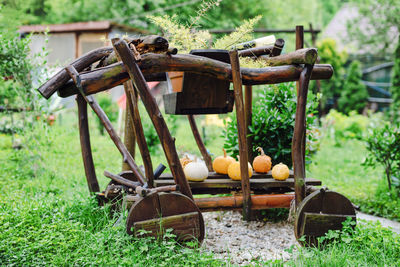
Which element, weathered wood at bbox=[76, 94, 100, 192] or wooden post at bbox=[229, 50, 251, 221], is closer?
wooden post at bbox=[229, 50, 251, 221]

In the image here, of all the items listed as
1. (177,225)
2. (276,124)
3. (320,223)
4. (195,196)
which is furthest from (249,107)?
(177,225)

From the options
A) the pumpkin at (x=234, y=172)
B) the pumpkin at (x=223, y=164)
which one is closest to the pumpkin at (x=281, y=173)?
the pumpkin at (x=234, y=172)

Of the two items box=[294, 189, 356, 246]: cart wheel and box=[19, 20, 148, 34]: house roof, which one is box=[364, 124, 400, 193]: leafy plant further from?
box=[19, 20, 148, 34]: house roof

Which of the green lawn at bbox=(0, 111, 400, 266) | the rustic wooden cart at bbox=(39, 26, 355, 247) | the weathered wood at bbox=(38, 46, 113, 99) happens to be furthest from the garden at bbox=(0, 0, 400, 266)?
the weathered wood at bbox=(38, 46, 113, 99)

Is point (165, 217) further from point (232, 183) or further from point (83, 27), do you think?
point (83, 27)

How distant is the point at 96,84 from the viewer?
294 centimetres

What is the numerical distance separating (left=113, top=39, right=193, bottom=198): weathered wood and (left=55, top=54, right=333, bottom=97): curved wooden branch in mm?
100

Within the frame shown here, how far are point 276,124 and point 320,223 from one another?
4.75ft

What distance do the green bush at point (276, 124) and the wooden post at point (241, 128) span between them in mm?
1113

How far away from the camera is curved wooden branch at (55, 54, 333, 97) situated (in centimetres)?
296

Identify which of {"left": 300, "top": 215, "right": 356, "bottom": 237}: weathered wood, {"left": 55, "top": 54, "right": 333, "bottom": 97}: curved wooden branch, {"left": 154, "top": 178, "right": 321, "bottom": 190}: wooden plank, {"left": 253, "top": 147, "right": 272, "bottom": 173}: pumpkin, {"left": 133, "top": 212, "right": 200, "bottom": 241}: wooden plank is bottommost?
{"left": 300, "top": 215, "right": 356, "bottom": 237}: weathered wood

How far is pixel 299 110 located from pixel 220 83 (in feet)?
2.52

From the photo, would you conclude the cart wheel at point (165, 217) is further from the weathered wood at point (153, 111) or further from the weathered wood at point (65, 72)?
the weathered wood at point (65, 72)

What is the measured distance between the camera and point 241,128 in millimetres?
3383
